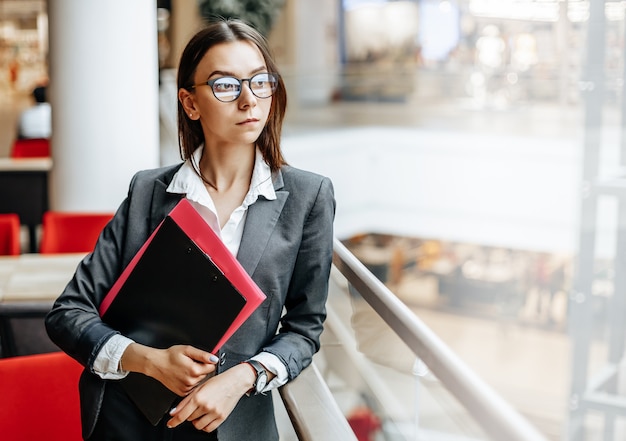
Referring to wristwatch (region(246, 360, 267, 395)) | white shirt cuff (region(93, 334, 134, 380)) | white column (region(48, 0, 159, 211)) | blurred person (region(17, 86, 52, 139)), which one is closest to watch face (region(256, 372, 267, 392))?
wristwatch (region(246, 360, 267, 395))

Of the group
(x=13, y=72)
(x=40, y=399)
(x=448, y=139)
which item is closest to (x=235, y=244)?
(x=40, y=399)

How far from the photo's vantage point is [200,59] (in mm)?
1598

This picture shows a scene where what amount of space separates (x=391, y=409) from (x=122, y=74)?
320 cm

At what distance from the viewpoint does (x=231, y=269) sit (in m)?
1.43

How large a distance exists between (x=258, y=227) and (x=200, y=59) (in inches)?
13.1

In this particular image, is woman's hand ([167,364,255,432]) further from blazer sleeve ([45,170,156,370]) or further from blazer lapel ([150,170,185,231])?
blazer lapel ([150,170,185,231])

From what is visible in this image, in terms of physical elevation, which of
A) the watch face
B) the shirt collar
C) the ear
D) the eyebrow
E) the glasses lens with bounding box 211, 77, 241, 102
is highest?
the eyebrow

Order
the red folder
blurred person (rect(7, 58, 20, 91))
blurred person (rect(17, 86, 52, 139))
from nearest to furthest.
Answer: the red folder < blurred person (rect(17, 86, 52, 139)) < blurred person (rect(7, 58, 20, 91))

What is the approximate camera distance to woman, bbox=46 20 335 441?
1.55 m

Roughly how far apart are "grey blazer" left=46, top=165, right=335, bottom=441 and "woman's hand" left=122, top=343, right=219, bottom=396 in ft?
0.27

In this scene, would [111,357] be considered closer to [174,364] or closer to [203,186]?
[174,364]

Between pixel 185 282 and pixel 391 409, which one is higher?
pixel 185 282

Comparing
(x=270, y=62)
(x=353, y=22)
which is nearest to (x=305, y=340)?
(x=270, y=62)

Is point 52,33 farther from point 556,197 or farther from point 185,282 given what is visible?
point 556,197
